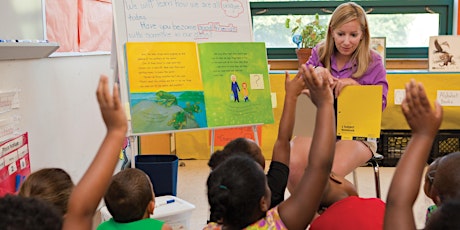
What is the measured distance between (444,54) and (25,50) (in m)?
3.55

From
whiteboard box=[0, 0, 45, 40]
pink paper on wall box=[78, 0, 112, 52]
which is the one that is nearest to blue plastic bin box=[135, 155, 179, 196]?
pink paper on wall box=[78, 0, 112, 52]

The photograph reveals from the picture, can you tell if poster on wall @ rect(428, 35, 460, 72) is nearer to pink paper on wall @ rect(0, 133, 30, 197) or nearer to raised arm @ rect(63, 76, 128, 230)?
pink paper on wall @ rect(0, 133, 30, 197)

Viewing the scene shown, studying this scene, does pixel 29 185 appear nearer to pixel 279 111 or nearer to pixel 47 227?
pixel 47 227

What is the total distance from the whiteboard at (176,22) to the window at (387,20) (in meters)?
2.18

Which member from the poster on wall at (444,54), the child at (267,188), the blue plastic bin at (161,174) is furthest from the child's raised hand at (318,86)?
the poster on wall at (444,54)

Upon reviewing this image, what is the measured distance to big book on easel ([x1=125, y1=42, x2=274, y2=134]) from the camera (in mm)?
2891

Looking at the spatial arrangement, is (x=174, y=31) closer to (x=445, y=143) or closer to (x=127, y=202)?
(x=127, y=202)

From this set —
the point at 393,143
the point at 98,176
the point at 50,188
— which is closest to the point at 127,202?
the point at 50,188

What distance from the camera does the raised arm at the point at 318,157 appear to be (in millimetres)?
1485

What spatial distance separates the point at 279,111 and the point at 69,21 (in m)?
2.17

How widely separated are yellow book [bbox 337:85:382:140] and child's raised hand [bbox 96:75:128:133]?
5.03ft

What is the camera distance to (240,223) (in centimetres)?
144

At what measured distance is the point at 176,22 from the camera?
10.4 ft

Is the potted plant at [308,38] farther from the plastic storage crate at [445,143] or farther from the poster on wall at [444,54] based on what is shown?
the plastic storage crate at [445,143]
